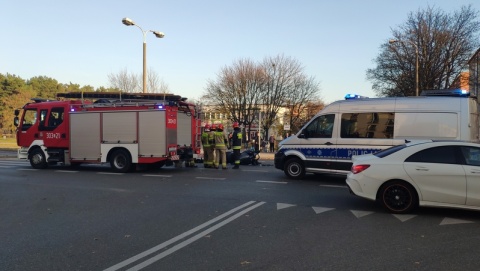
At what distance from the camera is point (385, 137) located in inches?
405

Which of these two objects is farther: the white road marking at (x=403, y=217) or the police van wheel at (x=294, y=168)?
the police van wheel at (x=294, y=168)

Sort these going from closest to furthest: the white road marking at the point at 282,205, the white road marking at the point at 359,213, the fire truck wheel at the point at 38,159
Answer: the white road marking at the point at 359,213, the white road marking at the point at 282,205, the fire truck wheel at the point at 38,159

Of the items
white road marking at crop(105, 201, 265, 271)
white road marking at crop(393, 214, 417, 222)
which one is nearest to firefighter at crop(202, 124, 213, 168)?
white road marking at crop(105, 201, 265, 271)

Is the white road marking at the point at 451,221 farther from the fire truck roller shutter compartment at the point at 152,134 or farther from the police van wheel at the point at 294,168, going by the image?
the fire truck roller shutter compartment at the point at 152,134

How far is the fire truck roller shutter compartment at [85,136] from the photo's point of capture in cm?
1471

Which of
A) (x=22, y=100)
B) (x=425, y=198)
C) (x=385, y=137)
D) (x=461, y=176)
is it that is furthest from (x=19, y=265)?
(x=22, y=100)

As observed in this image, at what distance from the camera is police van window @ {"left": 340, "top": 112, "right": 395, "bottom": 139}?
10289 mm

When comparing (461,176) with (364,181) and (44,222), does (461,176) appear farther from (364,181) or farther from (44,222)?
(44,222)

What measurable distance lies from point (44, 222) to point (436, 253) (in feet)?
20.6

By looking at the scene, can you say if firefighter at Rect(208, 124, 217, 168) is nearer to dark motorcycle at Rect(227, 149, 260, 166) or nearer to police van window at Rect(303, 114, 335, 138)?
dark motorcycle at Rect(227, 149, 260, 166)

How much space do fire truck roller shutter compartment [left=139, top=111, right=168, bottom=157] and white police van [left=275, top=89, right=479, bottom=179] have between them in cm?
446

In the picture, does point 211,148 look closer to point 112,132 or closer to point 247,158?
point 247,158

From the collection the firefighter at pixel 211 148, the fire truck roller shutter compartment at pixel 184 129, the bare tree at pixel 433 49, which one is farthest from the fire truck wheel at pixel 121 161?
the bare tree at pixel 433 49

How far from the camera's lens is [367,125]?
10523 mm
